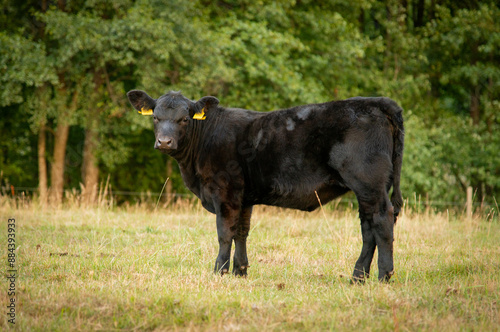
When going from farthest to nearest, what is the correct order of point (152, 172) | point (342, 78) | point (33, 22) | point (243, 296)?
point (152, 172)
point (342, 78)
point (33, 22)
point (243, 296)

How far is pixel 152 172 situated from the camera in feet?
86.2

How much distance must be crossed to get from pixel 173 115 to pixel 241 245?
72.3 inches

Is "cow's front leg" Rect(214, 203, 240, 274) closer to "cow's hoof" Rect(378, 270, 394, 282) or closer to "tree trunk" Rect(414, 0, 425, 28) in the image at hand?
"cow's hoof" Rect(378, 270, 394, 282)

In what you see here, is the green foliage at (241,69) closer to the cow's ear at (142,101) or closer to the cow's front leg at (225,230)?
the cow's ear at (142,101)

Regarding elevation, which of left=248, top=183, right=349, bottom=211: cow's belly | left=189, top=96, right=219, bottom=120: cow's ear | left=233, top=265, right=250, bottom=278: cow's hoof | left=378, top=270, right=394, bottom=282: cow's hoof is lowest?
left=233, top=265, right=250, bottom=278: cow's hoof

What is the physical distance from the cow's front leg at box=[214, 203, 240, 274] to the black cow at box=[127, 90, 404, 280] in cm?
1

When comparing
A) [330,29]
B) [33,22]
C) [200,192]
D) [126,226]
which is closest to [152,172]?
[33,22]

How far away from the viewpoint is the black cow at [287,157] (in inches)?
222

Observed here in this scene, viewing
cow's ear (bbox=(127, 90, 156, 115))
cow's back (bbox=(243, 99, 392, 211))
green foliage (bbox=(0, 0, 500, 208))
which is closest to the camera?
cow's back (bbox=(243, 99, 392, 211))

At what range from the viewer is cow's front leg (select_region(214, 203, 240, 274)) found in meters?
6.29

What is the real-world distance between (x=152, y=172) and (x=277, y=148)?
20.8 metres

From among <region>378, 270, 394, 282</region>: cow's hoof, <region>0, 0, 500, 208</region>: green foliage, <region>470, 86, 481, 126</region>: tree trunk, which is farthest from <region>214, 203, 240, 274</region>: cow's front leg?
<region>470, 86, 481, 126</region>: tree trunk

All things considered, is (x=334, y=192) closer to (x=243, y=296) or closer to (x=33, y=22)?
(x=243, y=296)

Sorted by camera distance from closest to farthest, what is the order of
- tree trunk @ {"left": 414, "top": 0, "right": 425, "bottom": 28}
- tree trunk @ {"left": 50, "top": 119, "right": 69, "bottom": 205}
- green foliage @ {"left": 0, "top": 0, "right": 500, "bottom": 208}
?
green foliage @ {"left": 0, "top": 0, "right": 500, "bottom": 208}
tree trunk @ {"left": 50, "top": 119, "right": 69, "bottom": 205}
tree trunk @ {"left": 414, "top": 0, "right": 425, "bottom": 28}
